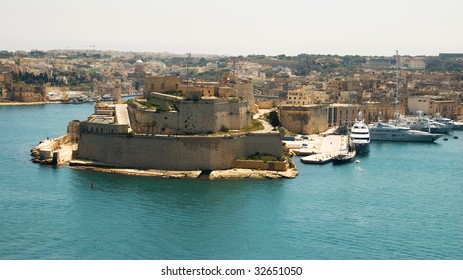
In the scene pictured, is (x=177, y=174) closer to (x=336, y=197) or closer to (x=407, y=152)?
(x=336, y=197)

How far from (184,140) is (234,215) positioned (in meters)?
4.56

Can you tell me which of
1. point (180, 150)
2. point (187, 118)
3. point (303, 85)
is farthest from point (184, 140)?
point (303, 85)

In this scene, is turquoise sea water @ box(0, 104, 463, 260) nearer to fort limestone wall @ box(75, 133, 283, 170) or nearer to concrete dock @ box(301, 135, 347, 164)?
fort limestone wall @ box(75, 133, 283, 170)

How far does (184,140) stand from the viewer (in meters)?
19.2

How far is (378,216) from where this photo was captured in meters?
15.1

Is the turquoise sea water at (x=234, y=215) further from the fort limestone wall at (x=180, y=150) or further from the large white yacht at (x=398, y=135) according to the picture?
the large white yacht at (x=398, y=135)

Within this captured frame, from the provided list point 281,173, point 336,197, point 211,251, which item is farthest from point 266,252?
point 281,173

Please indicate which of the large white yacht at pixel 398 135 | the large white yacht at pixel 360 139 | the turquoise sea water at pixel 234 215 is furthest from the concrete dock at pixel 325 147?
the large white yacht at pixel 398 135

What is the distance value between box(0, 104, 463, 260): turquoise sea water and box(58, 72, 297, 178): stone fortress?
426 millimetres

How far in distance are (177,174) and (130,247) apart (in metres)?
6.19

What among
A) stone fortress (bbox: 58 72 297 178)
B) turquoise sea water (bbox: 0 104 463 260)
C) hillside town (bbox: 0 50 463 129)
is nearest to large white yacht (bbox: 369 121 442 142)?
hillside town (bbox: 0 50 463 129)

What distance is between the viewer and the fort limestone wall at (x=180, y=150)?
62.8ft

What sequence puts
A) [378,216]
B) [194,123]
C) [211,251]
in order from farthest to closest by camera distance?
[194,123] < [378,216] < [211,251]

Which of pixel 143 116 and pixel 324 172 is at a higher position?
pixel 143 116
